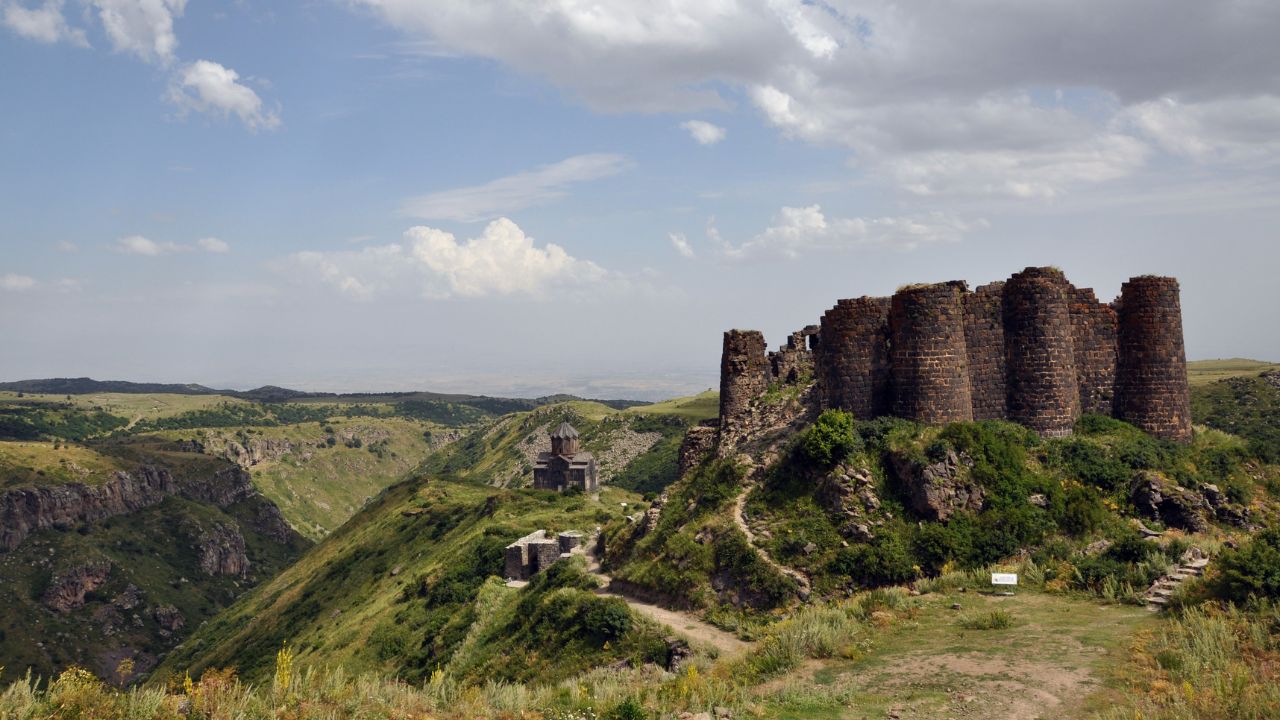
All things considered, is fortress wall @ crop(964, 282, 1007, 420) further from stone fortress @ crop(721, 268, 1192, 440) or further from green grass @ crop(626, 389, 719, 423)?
green grass @ crop(626, 389, 719, 423)

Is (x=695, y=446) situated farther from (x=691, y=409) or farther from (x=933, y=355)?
(x=691, y=409)

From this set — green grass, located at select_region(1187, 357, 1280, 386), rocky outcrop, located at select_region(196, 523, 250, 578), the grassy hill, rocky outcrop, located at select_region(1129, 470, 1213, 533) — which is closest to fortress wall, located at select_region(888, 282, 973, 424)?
rocky outcrop, located at select_region(1129, 470, 1213, 533)

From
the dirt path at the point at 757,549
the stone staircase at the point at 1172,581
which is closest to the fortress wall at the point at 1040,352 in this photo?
the stone staircase at the point at 1172,581

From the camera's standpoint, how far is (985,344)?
27531 mm

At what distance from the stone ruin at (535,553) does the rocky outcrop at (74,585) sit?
99.1m

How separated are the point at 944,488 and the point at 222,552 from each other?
146 m

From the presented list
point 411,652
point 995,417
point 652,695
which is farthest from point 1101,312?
point 411,652

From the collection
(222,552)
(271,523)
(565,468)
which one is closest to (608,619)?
(565,468)

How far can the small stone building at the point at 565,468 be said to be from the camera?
3354 inches

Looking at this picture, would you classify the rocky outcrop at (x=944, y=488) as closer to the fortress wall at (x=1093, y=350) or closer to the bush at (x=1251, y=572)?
the fortress wall at (x=1093, y=350)

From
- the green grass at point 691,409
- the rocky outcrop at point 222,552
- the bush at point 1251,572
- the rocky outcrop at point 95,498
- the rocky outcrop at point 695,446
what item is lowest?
the rocky outcrop at point 222,552

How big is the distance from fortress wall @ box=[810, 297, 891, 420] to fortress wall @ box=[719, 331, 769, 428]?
6.37m

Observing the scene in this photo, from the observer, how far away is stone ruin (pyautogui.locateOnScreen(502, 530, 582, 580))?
4197cm

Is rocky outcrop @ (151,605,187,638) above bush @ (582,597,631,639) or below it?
below
